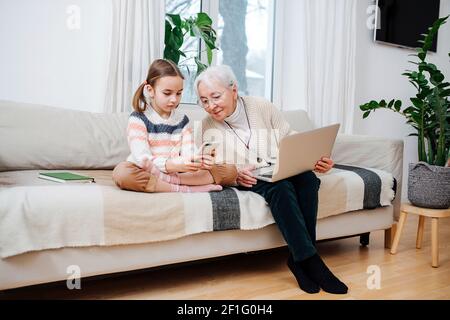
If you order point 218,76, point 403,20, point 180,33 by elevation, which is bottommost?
point 218,76

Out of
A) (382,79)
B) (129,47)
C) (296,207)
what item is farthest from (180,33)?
(382,79)

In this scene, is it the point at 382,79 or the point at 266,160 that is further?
the point at 382,79

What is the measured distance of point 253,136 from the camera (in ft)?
6.30

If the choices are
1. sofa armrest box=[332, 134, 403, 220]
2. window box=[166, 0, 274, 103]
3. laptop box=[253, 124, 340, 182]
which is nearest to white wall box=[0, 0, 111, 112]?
window box=[166, 0, 274, 103]

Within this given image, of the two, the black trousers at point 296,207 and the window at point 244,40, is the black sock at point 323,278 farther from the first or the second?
the window at point 244,40

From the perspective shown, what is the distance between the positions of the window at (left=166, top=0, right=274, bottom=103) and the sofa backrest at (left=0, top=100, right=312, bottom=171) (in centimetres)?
96

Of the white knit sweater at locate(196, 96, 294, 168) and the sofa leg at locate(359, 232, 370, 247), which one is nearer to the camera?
the white knit sweater at locate(196, 96, 294, 168)

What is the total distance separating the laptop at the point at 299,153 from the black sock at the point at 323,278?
328 millimetres

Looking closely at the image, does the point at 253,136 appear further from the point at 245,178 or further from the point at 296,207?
the point at 296,207

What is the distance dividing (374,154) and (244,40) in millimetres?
1400

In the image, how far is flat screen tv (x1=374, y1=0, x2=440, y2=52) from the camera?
345 cm

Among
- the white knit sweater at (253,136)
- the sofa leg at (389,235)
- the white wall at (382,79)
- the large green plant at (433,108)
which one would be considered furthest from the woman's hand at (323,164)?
the white wall at (382,79)

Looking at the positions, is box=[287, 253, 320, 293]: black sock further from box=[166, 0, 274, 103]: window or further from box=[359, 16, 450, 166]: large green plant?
box=[166, 0, 274, 103]: window

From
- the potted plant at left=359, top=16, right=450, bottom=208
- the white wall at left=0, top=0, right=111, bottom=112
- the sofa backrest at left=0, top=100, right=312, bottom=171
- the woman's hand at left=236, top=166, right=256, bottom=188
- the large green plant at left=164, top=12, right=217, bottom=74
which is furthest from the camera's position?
the large green plant at left=164, top=12, right=217, bottom=74
